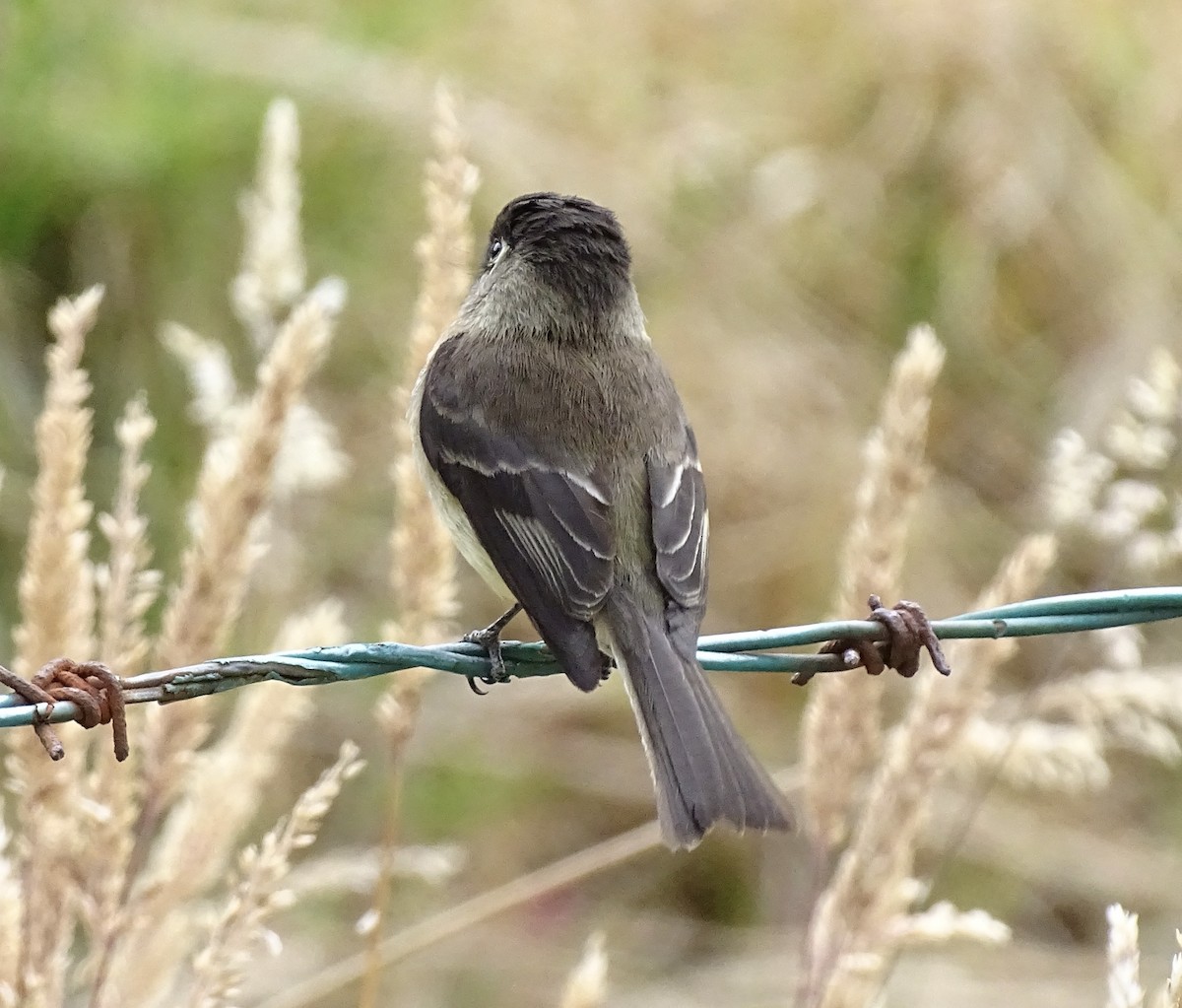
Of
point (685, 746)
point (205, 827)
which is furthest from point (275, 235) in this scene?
point (685, 746)

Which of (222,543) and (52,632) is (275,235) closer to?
(222,543)

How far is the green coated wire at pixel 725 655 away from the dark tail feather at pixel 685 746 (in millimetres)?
191

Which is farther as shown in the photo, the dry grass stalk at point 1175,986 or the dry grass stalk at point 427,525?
the dry grass stalk at point 427,525

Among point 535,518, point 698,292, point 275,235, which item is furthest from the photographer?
point 698,292

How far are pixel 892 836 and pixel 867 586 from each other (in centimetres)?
40

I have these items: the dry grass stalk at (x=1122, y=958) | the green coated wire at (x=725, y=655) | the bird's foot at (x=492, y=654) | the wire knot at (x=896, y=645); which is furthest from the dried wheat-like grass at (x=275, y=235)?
the dry grass stalk at (x=1122, y=958)

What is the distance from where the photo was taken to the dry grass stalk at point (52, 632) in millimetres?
2180

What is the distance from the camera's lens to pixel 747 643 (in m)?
2.06

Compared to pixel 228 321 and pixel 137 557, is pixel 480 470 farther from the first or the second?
pixel 228 321

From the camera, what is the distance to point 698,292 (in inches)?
203

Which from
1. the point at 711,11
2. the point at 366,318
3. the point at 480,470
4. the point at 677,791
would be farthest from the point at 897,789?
the point at 711,11

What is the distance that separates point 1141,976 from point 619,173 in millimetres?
2930

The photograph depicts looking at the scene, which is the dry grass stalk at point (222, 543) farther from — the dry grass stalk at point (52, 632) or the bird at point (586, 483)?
the bird at point (586, 483)

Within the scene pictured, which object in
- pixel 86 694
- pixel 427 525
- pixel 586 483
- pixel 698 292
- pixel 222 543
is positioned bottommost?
pixel 86 694
